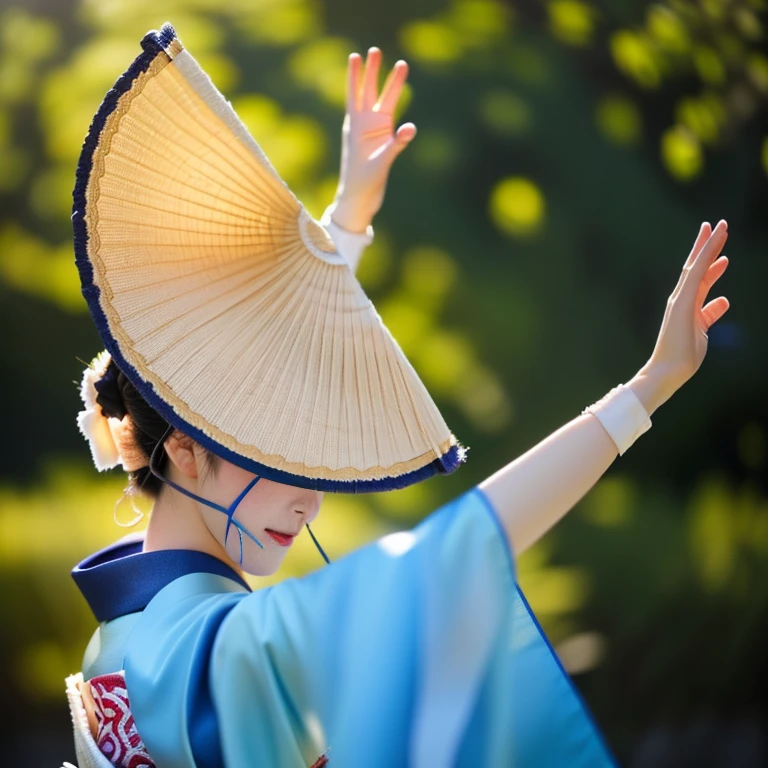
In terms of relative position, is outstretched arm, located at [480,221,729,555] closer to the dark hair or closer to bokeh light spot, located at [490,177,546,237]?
the dark hair

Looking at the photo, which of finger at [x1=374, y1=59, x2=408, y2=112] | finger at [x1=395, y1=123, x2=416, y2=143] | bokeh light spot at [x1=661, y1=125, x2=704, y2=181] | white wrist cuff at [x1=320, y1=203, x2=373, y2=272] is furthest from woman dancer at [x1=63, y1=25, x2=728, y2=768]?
bokeh light spot at [x1=661, y1=125, x2=704, y2=181]

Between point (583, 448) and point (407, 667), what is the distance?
0.88 ft

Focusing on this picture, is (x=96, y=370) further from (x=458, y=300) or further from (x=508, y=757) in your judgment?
(x=458, y=300)

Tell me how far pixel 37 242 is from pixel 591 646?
1908 millimetres

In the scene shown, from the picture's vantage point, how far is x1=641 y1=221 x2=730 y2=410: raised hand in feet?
3.34

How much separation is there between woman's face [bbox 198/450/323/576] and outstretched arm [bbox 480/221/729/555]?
1.32ft


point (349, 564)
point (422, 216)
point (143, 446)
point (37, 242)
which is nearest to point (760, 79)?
point (422, 216)

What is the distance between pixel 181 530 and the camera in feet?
4.33

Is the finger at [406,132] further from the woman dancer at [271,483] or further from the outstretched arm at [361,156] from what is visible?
the woman dancer at [271,483]

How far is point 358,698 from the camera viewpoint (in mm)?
905

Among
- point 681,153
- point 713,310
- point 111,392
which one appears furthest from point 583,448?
point 681,153

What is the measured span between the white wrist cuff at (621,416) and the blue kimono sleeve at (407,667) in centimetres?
16

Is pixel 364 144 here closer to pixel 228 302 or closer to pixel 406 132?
pixel 406 132


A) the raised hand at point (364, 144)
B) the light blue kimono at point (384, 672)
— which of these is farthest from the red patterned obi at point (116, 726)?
the raised hand at point (364, 144)
